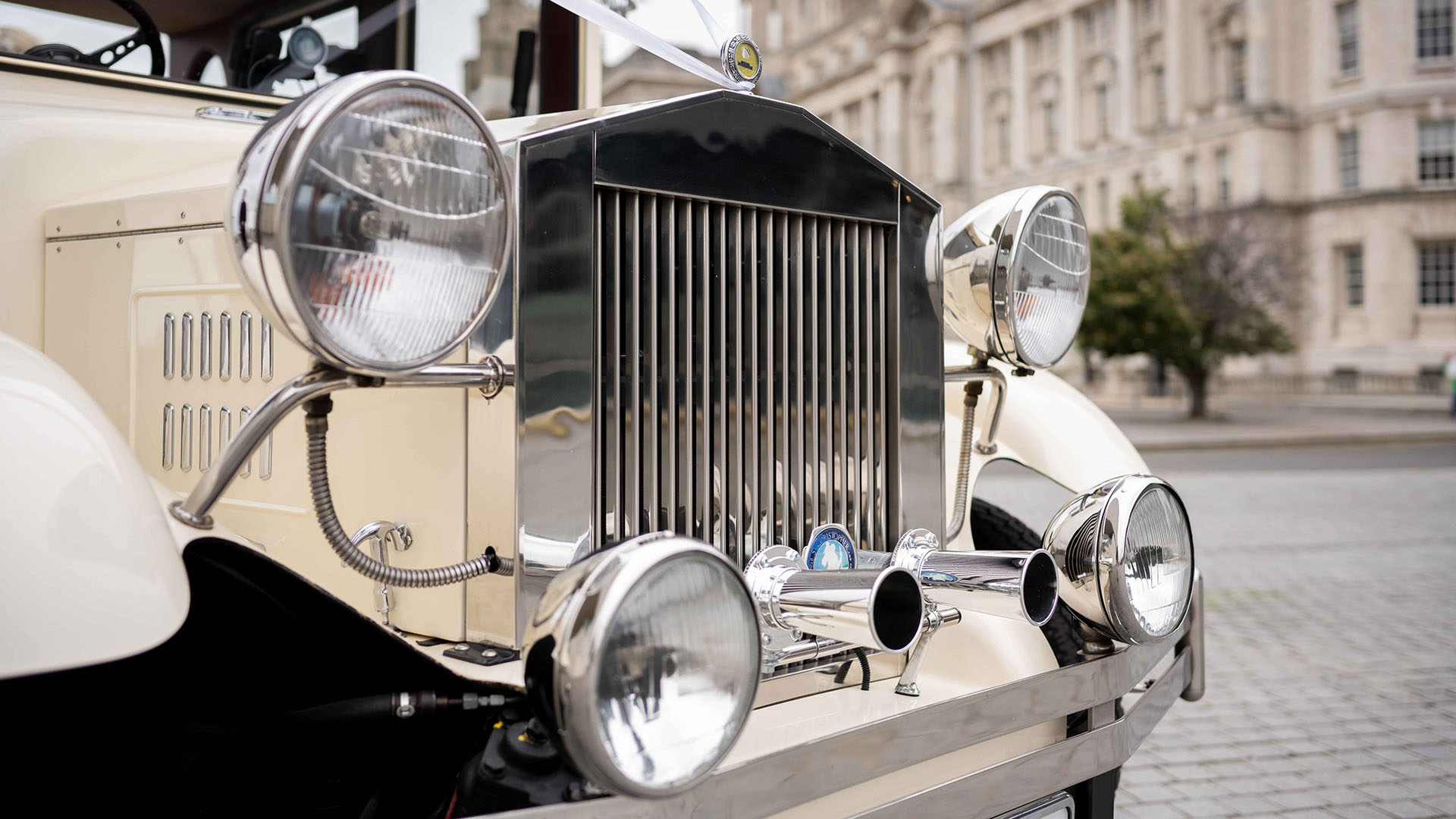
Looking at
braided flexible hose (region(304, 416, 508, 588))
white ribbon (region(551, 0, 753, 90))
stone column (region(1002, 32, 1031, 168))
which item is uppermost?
stone column (region(1002, 32, 1031, 168))

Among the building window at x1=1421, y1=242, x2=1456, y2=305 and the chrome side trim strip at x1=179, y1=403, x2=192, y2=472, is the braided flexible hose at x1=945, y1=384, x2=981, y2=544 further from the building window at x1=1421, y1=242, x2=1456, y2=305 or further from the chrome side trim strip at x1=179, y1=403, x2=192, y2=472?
the building window at x1=1421, y1=242, x2=1456, y2=305

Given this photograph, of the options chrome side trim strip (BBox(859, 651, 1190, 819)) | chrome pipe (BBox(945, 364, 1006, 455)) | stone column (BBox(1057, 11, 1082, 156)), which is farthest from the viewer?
stone column (BBox(1057, 11, 1082, 156))

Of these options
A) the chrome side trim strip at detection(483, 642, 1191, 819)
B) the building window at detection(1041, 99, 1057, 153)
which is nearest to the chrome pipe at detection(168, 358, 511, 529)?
the chrome side trim strip at detection(483, 642, 1191, 819)

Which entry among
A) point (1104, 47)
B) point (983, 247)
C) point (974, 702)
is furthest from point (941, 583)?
point (1104, 47)

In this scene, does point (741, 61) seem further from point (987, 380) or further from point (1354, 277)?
point (1354, 277)

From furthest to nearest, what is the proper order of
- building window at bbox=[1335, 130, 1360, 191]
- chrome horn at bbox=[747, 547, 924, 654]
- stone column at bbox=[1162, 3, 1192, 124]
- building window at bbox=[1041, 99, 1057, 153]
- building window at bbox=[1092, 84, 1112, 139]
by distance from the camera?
building window at bbox=[1041, 99, 1057, 153] → building window at bbox=[1092, 84, 1112, 139] → stone column at bbox=[1162, 3, 1192, 124] → building window at bbox=[1335, 130, 1360, 191] → chrome horn at bbox=[747, 547, 924, 654]

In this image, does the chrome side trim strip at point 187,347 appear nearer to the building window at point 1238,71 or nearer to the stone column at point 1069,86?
the building window at point 1238,71

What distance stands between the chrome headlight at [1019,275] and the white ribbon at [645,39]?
486 mm

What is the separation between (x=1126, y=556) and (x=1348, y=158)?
36.6 metres

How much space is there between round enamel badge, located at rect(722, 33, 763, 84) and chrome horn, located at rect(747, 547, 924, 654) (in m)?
0.77

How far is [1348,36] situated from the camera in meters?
32.6

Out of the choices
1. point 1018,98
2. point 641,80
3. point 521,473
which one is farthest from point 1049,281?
point 1018,98

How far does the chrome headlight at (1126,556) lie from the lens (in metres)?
1.69

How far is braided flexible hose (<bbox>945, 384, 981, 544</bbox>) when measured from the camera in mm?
2031
